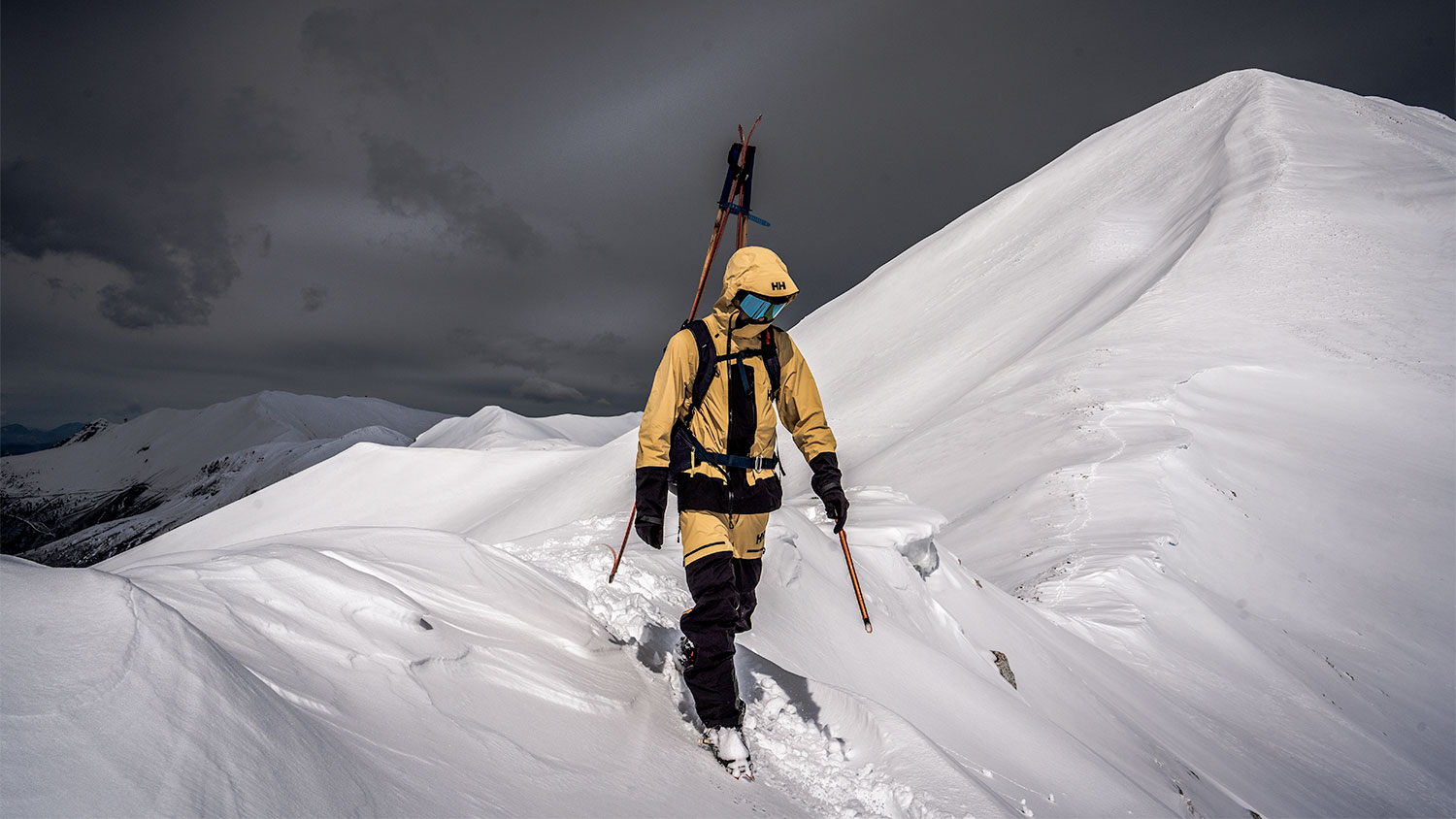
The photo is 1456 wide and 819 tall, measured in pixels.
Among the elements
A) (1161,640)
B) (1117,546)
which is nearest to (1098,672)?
(1161,640)

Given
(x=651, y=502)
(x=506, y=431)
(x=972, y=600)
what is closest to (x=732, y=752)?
(x=651, y=502)

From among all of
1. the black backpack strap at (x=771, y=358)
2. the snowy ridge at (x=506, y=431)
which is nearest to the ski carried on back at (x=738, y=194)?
the black backpack strap at (x=771, y=358)

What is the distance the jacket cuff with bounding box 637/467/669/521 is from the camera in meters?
4.06

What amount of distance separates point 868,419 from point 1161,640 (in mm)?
16602

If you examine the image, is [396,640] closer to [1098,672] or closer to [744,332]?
[744,332]

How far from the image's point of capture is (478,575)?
15.9 feet

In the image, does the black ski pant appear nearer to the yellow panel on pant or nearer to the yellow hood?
the yellow panel on pant

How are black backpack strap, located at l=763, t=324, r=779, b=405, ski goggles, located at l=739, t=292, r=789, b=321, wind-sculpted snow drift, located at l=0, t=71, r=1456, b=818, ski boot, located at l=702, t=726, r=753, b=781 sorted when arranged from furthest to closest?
black backpack strap, located at l=763, t=324, r=779, b=405 → ski goggles, located at l=739, t=292, r=789, b=321 → ski boot, located at l=702, t=726, r=753, b=781 → wind-sculpted snow drift, located at l=0, t=71, r=1456, b=818

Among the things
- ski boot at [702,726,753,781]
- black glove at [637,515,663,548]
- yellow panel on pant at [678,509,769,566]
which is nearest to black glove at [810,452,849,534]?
yellow panel on pant at [678,509,769,566]

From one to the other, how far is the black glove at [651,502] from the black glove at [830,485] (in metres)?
1.07

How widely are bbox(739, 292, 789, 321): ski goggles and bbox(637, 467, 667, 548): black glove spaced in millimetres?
1020

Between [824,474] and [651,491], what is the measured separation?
47.4 inches

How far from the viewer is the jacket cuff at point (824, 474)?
469 cm

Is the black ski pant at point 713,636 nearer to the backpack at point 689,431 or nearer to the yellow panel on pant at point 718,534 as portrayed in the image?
the yellow panel on pant at point 718,534
